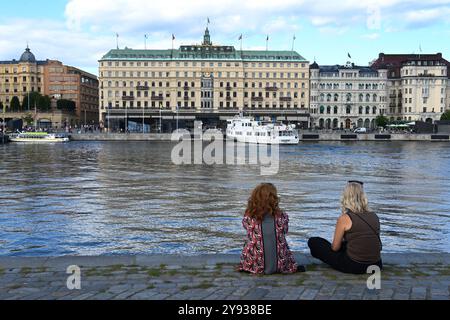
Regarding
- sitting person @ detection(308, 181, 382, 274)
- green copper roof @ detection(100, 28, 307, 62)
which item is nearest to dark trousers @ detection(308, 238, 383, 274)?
sitting person @ detection(308, 181, 382, 274)

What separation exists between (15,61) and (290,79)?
8770 centimetres

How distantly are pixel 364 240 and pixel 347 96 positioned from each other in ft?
585

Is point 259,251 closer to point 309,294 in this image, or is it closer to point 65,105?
point 309,294

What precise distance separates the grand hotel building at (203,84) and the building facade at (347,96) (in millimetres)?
6635

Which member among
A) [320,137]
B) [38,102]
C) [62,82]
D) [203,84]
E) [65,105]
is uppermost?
[62,82]

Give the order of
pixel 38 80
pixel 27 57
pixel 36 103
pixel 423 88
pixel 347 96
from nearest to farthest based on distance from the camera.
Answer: pixel 36 103, pixel 423 88, pixel 38 80, pixel 27 57, pixel 347 96

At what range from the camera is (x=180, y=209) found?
24172mm

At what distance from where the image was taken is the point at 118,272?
10641mm

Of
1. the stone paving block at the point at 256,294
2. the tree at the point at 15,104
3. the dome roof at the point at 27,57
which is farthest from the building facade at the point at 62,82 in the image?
the stone paving block at the point at 256,294

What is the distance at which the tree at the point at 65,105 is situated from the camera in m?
170

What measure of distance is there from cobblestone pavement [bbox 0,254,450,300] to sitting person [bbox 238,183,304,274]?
0.69 ft

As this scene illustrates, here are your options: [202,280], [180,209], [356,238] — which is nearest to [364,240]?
[356,238]

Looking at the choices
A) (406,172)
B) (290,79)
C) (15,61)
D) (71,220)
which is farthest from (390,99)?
(71,220)

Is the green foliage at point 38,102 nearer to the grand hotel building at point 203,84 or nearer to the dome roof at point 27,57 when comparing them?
the grand hotel building at point 203,84
